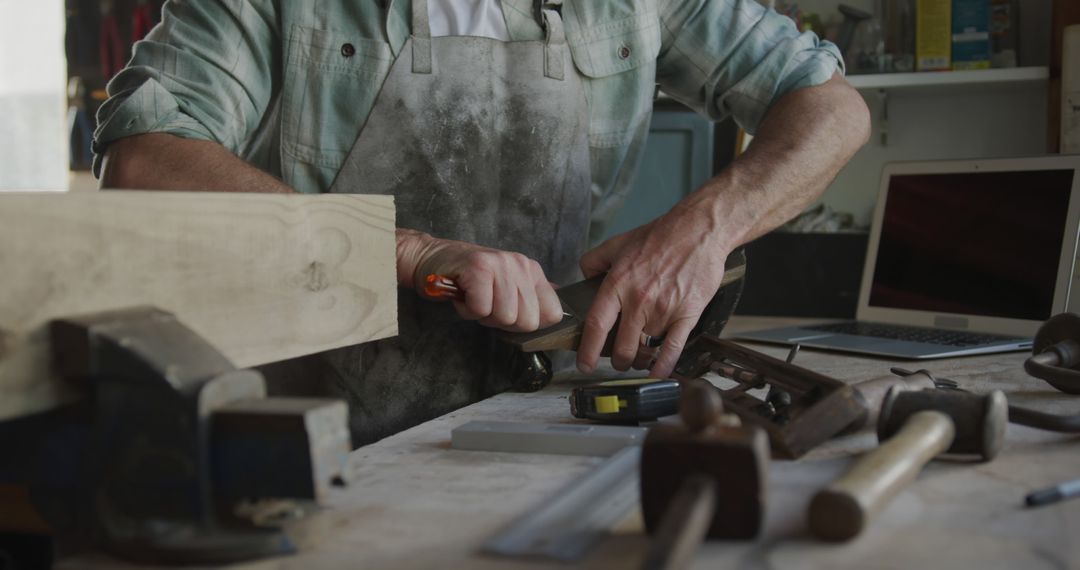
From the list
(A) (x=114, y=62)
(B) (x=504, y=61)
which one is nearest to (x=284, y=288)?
(B) (x=504, y=61)

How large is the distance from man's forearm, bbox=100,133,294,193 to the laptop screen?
1342 mm

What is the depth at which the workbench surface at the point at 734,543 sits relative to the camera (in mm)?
642

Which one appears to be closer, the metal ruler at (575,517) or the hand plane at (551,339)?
the metal ruler at (575,517)

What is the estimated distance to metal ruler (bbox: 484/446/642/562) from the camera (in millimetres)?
649

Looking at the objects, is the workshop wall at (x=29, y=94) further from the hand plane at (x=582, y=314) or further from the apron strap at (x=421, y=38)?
the hand plane at (x=582, y=314)

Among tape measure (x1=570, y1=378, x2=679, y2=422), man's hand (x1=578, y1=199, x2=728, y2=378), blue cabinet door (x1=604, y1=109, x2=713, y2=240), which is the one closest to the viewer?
tape measure (x1=570, y1=378, x2=679, y2=422)

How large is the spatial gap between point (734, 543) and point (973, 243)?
1.56m

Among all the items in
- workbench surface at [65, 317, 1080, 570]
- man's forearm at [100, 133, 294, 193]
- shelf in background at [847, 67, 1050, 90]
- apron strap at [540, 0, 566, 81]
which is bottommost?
workbench surface at [65, 317, 1080, 570]

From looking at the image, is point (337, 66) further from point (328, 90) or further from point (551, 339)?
point (551, 339)

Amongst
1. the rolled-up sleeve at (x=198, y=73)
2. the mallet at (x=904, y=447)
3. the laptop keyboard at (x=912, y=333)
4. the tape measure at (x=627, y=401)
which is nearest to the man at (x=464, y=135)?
the rolled-up sleeve at (x=198, y=73)

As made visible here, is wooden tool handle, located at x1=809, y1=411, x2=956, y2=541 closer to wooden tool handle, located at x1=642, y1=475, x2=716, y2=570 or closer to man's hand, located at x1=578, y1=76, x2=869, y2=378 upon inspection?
wooden tool handle, located at x1=642, y1=475, x2=716, y2=570

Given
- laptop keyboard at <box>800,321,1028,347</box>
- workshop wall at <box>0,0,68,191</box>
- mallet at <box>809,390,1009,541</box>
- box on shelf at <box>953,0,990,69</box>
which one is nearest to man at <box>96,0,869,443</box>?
laptop keyboard at <box>800,321,1028,347</box>

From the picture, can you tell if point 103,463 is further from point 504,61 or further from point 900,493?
point 504,61

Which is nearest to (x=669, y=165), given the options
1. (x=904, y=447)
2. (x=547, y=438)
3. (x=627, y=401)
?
(x=627, y=401)
